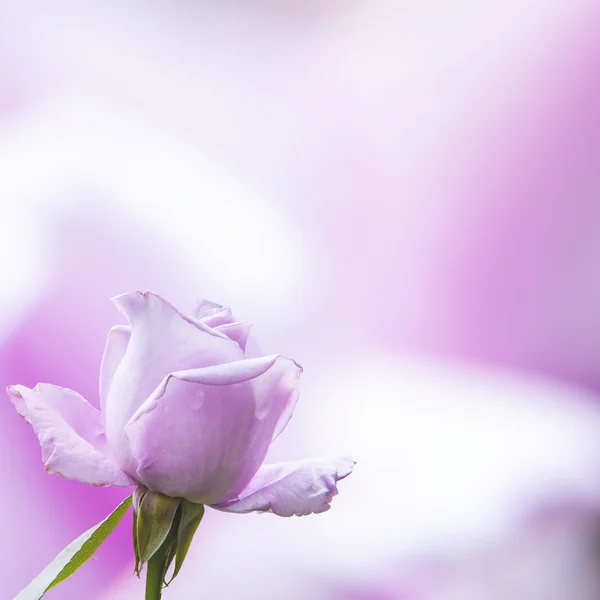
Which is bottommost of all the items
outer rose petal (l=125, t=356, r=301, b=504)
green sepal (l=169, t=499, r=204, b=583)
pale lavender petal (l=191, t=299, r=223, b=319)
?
green sepal (l=169, t=499, r=204, b=583)

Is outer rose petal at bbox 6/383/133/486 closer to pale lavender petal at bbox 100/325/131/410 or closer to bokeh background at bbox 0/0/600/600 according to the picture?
pale lavender petal at bbox 100/325/131/410

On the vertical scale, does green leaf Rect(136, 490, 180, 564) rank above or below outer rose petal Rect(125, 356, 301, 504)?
below

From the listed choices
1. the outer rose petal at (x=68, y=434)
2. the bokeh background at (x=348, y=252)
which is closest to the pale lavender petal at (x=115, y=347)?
the outer rose petal at (x=68, y=434)

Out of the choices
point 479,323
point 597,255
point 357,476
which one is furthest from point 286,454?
point 597,255

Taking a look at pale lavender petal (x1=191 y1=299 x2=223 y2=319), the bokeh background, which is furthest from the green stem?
the bokeh background

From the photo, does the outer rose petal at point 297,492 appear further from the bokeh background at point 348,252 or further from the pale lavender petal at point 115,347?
the bokeh background at point 348,252
